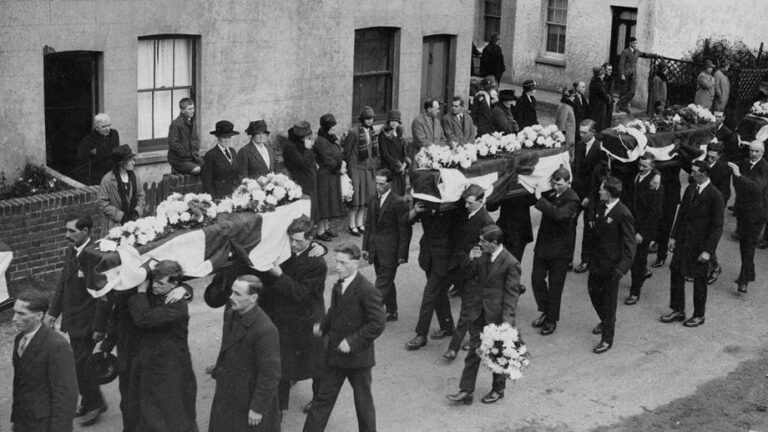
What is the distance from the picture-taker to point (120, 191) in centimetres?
1303

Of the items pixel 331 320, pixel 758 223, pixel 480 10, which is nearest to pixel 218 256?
pixel 331 320

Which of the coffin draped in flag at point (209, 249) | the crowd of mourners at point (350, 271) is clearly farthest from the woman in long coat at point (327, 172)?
the coffin draped in flag at point (209, 249)

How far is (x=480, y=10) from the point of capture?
30.1 meters

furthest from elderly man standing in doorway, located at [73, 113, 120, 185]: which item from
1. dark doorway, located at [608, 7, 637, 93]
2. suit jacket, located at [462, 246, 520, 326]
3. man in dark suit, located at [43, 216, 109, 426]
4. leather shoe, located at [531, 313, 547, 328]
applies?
dark doorway, located at [608, 7, 637, 93]

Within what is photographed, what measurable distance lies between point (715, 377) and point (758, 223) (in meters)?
3.22

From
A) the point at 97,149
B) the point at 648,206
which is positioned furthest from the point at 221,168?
the point at 648,206

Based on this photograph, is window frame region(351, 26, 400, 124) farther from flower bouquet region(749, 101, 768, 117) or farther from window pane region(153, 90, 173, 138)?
flower bouquet region(749, 101, 768, 117)

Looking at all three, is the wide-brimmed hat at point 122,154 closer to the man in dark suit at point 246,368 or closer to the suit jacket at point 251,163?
the suit jacket at point 251,163

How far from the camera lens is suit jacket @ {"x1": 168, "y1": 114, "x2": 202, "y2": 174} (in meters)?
15.3

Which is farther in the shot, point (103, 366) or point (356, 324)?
point (103, 366)

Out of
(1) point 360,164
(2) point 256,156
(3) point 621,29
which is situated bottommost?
(1) point 360,164

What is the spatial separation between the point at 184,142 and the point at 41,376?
286 inches

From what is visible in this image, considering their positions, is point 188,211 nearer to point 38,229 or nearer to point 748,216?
point 38,229

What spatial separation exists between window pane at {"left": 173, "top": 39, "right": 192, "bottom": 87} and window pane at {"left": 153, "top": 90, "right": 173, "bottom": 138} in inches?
10.0
